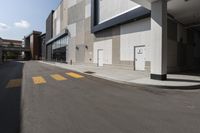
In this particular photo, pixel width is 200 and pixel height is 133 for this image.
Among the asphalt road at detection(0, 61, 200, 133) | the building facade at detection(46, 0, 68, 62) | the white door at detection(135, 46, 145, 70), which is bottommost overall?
the asphalt road at detection(0, 61, 200, 133)

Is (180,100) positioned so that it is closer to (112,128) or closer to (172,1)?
(112,128)

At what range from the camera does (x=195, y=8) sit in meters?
10.8

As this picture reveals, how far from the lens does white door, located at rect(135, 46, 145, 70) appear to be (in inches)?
507

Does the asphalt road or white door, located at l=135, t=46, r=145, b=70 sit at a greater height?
white door, located at l=135, t=46, r=145, b=70

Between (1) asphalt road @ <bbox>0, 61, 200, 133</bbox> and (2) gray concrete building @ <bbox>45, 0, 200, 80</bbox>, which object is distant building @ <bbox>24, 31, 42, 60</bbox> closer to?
(2) gray concrete building @ <bbox>45, 0, 200, 80</bbox>

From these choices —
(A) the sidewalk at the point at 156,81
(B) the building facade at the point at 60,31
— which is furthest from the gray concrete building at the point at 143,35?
(B) the building facade at the point at 60,31

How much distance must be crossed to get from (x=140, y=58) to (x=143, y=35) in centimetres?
191

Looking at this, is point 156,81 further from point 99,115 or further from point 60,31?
point 60,31

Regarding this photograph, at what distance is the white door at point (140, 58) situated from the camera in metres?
12.9

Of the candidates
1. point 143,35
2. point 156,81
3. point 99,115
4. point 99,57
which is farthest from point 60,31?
point 99,115

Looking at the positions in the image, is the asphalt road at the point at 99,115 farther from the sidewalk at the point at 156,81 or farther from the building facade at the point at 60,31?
the building facade at the point at 60,31

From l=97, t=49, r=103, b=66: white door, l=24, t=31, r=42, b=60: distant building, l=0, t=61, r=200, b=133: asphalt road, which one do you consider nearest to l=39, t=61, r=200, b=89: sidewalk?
l=0, t=61, r=200, b=133: asphalt road

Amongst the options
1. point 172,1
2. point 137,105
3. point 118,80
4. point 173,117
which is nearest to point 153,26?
point 172,1

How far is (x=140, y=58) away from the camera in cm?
1314
